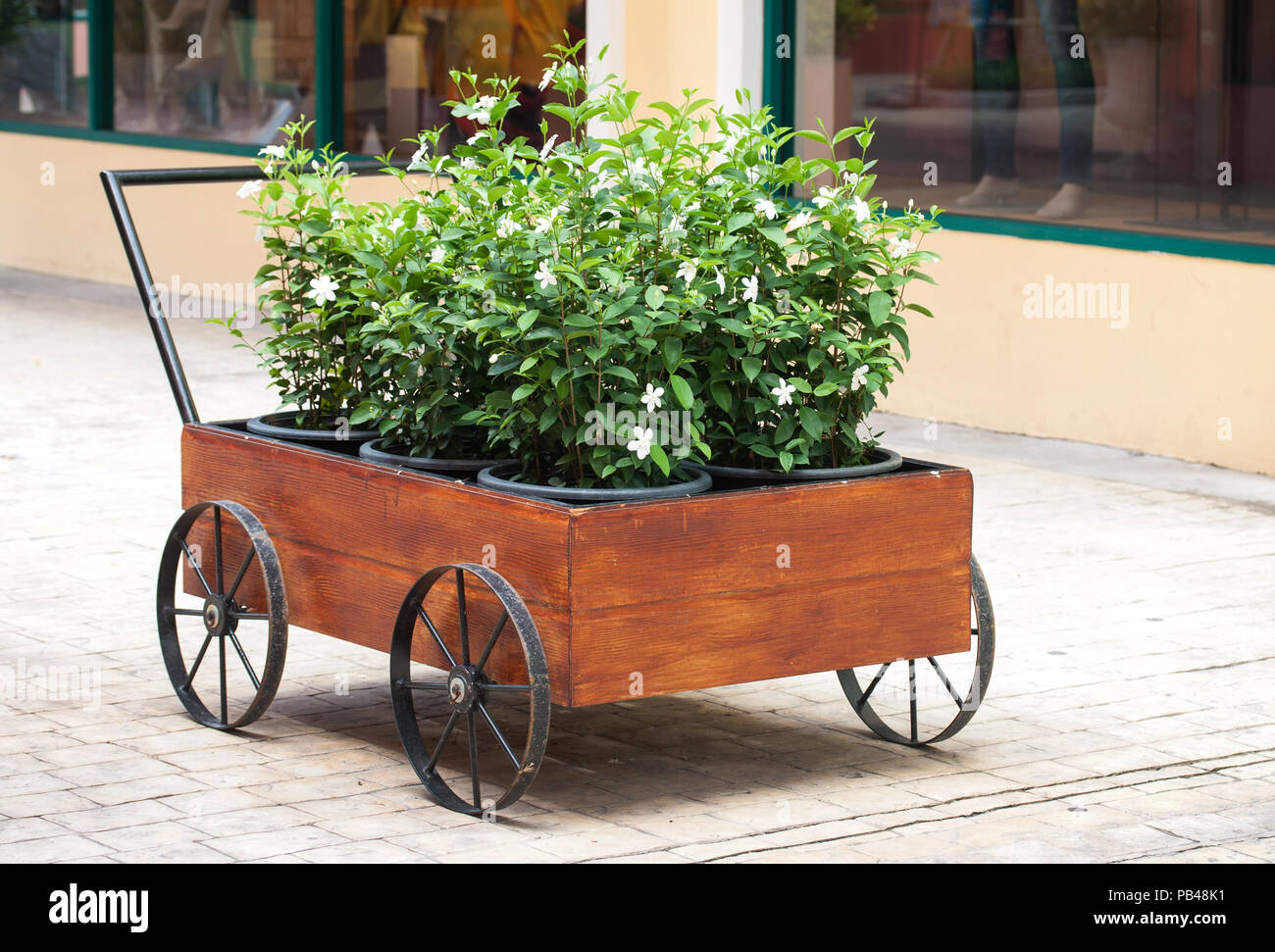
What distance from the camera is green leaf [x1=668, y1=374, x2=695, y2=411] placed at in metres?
4.21

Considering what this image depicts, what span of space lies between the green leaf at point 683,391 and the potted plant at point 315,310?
0.95m

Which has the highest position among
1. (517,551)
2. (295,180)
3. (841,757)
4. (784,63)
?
(784,63)

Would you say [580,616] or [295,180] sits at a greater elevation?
[295,180]

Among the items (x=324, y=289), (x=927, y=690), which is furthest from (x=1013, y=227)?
(x=324, y=289)

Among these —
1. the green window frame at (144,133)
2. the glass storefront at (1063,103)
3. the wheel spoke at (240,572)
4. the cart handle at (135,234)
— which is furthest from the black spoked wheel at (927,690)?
the green window frame at (144,133)

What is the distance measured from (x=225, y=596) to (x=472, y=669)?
931 millimetres

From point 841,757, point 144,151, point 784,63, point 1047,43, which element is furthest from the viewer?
point 144,151

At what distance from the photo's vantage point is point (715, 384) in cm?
444

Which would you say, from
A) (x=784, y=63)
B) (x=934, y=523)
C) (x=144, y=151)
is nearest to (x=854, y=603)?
(x=934, y=523)

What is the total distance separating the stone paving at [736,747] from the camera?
164 inches

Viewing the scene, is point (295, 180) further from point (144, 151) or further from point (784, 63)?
point (144, 151)

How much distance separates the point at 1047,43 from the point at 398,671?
609 cm

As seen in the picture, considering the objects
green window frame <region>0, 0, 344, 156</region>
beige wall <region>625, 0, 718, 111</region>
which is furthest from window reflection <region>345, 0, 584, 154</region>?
beige wall <region>625, 0, 718, 111</region>

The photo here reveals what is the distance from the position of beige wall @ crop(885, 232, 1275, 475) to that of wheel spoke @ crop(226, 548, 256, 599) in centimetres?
497
